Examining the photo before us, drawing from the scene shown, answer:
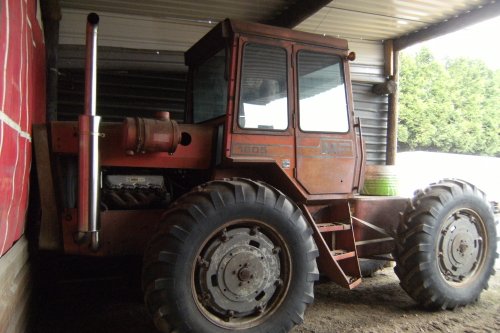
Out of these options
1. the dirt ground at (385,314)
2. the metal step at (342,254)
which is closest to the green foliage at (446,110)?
the dirt ground at (385,314)

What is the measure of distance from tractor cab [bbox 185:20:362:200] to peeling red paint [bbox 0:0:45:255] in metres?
1.58

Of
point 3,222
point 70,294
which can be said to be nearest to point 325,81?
point 3,222

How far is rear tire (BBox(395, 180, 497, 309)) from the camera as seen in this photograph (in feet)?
14.4

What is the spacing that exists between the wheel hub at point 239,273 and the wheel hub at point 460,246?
6.95 feet

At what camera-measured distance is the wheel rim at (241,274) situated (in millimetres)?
3377

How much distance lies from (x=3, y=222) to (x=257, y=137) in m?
2.15

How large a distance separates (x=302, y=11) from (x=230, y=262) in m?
3.99

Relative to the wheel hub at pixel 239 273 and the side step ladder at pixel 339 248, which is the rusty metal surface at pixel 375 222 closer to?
the side step ladder at pixel 339 248

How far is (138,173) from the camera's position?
397 cm

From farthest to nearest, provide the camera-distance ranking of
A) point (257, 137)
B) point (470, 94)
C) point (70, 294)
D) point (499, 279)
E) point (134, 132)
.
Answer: point (470, 94), point (499, 279), point (70, 294), point (257, 137), point (134, 132)

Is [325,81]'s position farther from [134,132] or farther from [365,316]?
[365,316]

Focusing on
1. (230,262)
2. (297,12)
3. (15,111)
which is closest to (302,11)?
(297,12)

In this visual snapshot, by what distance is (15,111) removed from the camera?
2.83 metres

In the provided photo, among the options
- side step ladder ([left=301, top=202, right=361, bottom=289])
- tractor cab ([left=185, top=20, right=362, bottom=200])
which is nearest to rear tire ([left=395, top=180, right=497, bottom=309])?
side step ladder ([left=301, top=202, right=361, bottom=289])
